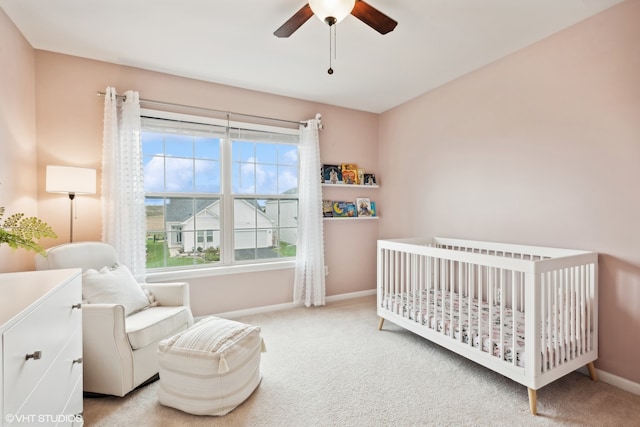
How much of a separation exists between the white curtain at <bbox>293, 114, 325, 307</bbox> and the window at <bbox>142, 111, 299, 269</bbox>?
179mm

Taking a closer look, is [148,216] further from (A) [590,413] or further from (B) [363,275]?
(A) [590,413]

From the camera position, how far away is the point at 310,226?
3402 millimetres

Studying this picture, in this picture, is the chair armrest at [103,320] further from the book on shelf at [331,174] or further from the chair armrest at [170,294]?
the book on shelf at [331,174]

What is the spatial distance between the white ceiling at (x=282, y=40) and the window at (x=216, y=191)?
1.79 feet

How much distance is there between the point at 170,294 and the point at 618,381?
3.08m

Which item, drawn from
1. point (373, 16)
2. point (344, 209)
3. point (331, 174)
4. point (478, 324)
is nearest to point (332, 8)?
point (373, 16)

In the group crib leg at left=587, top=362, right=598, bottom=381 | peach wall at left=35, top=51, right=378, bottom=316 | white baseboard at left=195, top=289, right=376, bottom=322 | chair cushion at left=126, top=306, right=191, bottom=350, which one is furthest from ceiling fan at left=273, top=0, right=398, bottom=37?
white baseboard at left=195, top=289, right=376, bottom=322

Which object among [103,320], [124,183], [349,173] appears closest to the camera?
[103,320]

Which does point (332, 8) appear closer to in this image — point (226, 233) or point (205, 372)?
point (205, 372)

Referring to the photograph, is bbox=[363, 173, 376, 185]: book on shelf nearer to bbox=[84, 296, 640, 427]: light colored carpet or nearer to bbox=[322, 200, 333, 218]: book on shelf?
bbox=[322, 200, 333, 218]: book on shelf

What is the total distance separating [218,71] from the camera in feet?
9.20

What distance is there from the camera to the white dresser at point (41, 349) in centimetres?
87

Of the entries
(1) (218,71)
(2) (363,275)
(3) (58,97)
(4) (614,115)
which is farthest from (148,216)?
(4) (614,115)

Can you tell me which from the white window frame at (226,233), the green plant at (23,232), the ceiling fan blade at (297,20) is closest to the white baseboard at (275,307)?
the white window frame at (226,233)
